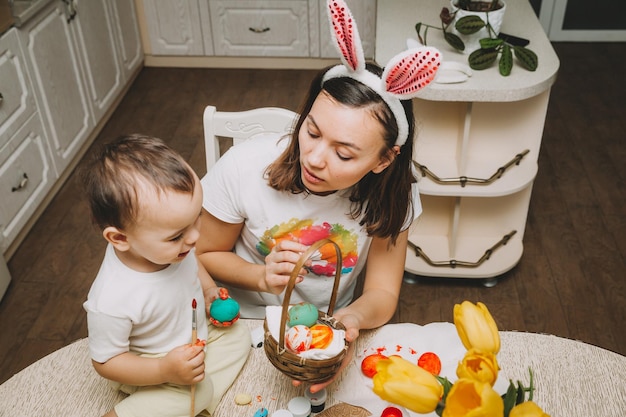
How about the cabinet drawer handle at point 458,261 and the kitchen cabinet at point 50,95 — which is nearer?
the cabinet drawer handle at point 458,261

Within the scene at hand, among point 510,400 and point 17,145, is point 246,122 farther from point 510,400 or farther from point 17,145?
point 17,145

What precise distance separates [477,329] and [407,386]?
103 mm

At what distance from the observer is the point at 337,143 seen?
1102 millimetres

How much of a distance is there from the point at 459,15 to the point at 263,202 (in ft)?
3.76

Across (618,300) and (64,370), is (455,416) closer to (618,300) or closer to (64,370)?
(64,370)

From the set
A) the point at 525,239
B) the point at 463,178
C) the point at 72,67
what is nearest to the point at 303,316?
Result: the point at 463,178

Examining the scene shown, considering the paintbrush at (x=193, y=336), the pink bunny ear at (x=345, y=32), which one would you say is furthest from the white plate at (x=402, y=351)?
the pink bunny ear at (x=345, y=32)

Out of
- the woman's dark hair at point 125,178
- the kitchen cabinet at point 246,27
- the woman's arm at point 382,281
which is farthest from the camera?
the kitchen cabinet at point 246,27

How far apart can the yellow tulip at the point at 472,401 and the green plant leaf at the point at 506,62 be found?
1.47 meters

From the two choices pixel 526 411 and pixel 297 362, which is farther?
pixel 297 362

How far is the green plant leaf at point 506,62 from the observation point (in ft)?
6.42

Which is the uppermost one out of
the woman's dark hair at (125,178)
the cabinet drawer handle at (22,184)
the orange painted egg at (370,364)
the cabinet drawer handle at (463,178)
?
the woman's dark hair at (125,178)

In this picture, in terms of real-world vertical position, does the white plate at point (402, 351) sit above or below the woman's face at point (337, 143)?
below

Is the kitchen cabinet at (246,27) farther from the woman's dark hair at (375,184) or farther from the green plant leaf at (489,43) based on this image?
the woman's dark hair at (375,184)
